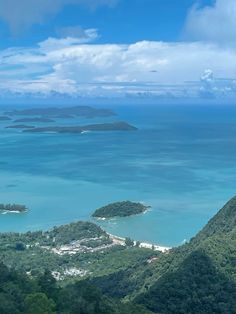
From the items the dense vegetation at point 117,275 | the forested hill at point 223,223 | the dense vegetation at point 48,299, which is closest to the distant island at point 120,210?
the dense vegetation at point 117,275

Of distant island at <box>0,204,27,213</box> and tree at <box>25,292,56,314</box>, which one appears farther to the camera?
distant island at <box>0,204,27,213</box>

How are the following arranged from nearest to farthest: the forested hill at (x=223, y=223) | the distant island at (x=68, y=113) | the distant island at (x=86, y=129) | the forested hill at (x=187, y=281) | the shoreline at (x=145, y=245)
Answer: the forested hill at (x=187, y=281)
the forested hill at (x=223, y=223)
the shoreline at (x=145, y=245)
the distant island at (x=86, y=129)
the distant island at (x=68, y=113)

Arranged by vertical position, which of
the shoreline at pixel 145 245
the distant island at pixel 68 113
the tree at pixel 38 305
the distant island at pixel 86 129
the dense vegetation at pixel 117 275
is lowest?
the tree at pixel 38 305

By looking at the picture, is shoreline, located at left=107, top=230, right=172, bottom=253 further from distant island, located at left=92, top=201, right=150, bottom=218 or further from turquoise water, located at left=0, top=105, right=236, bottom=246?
distant island, located at left=92, top=201, right=150, bottom=218

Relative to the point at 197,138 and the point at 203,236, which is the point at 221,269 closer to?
the point at 203,236

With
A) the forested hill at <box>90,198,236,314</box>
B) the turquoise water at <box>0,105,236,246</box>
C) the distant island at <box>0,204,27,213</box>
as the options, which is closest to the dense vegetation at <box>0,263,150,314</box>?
the forested hill at <box>90,198,236,314</box>

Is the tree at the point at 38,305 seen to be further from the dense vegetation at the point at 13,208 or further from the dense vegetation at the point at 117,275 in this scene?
the dense vegetation at the point at 13,208

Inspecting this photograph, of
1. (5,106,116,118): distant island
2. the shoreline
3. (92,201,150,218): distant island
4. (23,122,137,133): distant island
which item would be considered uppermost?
(5,106,116,118): distant island
